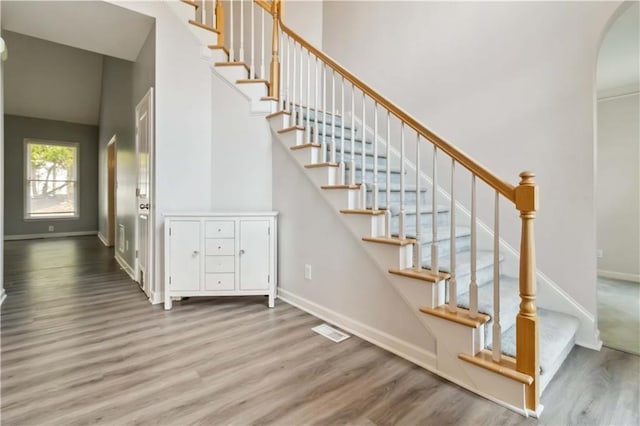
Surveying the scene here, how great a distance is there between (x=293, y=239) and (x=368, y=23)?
2730 mm

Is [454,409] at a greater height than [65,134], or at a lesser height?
lesser

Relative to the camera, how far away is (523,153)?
2449 millimetres

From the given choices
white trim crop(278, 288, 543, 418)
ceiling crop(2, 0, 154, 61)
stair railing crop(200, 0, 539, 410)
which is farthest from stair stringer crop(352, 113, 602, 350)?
ceiling crop(2, 0, 154, 61)

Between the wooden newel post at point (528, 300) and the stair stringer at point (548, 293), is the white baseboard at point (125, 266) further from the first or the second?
the wooden newel post at point (528, 300)

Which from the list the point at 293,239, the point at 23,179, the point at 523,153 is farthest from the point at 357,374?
the point at 23,179

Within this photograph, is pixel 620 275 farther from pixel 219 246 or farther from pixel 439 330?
pixel 219 246

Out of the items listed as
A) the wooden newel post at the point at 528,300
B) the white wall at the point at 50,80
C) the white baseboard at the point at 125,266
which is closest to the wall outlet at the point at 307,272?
the wooden newel post at the point at 528,300

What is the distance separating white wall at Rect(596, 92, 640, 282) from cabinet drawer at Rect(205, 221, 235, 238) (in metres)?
4.67

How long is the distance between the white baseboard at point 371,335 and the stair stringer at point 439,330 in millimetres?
28

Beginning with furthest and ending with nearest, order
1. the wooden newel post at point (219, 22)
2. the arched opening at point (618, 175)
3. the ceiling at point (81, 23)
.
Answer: the arched opening at point (618, 175)
the wooden newel post at point (219, 22)
the ceiling at point (81, 23)

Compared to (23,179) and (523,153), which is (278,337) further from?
(23,179)

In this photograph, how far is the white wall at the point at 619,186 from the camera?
389cm

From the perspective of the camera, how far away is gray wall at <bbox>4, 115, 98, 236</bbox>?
7.17 meters

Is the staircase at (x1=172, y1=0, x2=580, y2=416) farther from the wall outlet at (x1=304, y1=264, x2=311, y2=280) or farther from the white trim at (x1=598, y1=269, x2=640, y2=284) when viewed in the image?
the white trim at (x1=598, y1=269, x2=640, y2=284)
